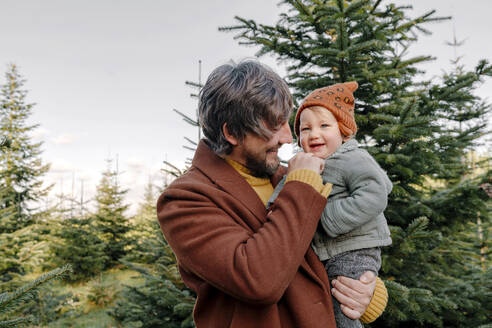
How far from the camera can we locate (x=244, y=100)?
1332mm

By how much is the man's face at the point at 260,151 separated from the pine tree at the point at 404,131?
1.59m

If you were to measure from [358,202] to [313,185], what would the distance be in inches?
9.9

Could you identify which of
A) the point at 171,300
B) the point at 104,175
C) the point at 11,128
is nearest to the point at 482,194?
the point at 171,300

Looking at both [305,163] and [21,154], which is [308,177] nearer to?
[305,163]

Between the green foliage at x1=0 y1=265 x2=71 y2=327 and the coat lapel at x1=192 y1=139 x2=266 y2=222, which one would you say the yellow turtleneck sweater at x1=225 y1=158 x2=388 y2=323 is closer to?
the coat lapel at x1=192 y1=139 x2=266 y2=222

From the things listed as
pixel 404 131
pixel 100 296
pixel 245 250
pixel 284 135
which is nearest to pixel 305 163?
pixel 284 135

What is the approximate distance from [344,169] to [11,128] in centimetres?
1198

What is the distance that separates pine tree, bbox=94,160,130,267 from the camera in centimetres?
1216

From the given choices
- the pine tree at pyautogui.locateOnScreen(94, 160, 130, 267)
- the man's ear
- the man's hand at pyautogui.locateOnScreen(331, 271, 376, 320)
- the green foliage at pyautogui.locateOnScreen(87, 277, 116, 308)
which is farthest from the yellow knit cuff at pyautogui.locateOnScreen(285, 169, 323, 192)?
the pine tree at pyautogui.locateOnScreen(94, 160, 130, 267)

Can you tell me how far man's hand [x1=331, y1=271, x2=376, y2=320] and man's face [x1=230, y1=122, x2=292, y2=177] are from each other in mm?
597

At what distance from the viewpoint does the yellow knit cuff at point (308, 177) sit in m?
1.23

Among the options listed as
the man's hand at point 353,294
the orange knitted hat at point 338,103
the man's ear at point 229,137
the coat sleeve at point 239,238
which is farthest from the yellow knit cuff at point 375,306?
the man's ear at point 229,137

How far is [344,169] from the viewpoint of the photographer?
147cm

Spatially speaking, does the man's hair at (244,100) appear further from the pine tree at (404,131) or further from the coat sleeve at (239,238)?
the pine tree at (404,131)
